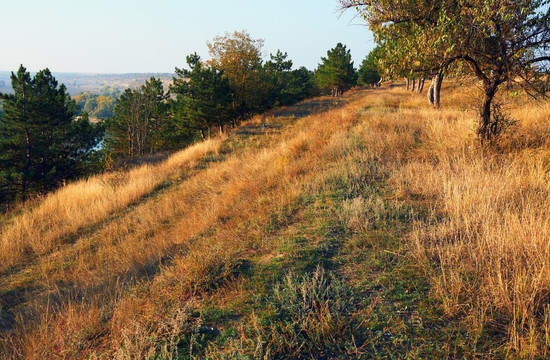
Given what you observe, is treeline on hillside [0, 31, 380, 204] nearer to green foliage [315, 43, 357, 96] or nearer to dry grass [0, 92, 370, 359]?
dry grass [0, 92, 370, 359]

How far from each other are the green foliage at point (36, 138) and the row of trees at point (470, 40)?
65.8 ft

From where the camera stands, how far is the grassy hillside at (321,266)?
2.22 meters

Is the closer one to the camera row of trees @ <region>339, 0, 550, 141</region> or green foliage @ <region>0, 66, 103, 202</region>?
row of trees @ <region>339, 0, 550, 141</region>

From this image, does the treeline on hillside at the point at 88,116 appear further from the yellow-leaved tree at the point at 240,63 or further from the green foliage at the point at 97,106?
the green foliage at the point at 97,106

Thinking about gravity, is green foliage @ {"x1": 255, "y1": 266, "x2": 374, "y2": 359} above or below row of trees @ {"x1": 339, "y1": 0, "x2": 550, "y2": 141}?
below

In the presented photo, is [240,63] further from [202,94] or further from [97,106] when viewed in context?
[97,106]

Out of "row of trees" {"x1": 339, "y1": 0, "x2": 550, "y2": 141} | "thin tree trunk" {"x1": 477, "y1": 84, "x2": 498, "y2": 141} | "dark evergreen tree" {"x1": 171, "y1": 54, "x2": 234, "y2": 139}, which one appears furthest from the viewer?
"dark evergreen tree" {"x1": 171, "y1": 54, "x2": 234, "y2": 139}

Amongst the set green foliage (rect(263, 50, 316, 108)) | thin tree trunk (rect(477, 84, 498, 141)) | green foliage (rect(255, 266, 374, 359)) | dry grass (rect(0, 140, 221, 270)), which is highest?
green foliage (rect(263, 50, 316, 108))

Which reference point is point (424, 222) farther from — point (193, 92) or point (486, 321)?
point (193, 92)

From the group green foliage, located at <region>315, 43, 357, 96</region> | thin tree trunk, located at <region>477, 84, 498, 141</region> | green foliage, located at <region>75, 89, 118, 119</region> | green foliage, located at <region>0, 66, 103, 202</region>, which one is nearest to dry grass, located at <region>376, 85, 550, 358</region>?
thin tree trunk, located at <region>477, 84, 498, 141</region>

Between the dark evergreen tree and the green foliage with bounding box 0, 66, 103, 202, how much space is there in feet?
27.7

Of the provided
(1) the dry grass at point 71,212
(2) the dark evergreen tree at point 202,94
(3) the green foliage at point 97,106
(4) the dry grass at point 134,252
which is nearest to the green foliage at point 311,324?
(4) the dry grass at point 134,252

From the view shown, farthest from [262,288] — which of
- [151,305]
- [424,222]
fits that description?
[424,222]

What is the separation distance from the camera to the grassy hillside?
2.22m
